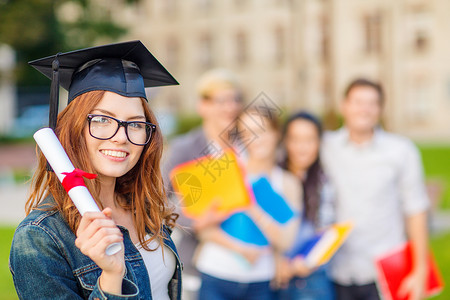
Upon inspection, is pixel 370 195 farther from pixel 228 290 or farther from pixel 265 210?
pixel 228 290

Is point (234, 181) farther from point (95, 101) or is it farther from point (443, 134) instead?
point (443, 134)

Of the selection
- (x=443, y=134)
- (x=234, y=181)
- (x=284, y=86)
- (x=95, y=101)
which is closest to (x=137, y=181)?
(x=95, y=101)

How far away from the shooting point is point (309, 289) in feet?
12.0

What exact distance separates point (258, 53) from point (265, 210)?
37.7 m

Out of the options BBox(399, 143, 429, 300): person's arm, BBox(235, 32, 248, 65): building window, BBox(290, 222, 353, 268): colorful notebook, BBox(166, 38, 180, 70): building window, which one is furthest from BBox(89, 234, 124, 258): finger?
BBox(166, 38, 180, 70): building window

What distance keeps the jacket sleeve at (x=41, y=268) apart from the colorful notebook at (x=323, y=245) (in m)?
2.17

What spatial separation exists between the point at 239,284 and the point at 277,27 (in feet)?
122

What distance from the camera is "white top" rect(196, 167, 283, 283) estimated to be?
3.36 meters

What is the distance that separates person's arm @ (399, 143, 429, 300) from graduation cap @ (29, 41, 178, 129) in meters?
2.41

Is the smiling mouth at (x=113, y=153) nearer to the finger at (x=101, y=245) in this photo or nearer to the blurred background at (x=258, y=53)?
the finger at (x=101, y=245)

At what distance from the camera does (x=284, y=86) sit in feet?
129

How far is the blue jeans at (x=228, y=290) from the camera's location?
11.0 ft

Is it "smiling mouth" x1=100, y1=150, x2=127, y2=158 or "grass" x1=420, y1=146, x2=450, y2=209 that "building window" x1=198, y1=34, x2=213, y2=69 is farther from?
"smiling mouth" x1=100, y1=150, x2=127, y2=158

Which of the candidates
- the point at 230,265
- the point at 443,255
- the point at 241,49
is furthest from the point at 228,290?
the point at 241,49
